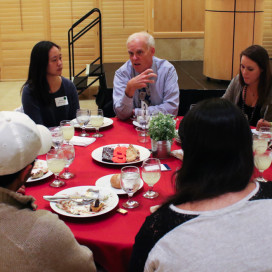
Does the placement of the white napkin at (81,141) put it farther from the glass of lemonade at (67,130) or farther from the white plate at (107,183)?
the white plate at (107,183)

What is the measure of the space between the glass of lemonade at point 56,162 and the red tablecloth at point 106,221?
37 mm

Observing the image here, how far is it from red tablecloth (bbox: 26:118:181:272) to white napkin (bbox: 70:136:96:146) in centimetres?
25

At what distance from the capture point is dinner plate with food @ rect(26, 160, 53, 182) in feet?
6.79

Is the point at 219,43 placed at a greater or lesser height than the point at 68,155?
greater

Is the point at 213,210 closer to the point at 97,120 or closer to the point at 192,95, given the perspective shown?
the point at 97,120

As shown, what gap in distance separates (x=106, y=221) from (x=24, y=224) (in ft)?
1.69

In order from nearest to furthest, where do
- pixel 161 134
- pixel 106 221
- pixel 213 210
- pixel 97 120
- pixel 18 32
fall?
pixel 213 210 → pixel 106 221 → pixel 161 134 → pixel 97 120 → pixel 18 32

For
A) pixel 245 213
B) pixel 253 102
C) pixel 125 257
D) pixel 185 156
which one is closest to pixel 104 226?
pixel 125 257

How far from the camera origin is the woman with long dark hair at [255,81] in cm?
311

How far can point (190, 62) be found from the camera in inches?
263

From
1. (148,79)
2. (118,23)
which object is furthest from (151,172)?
(118,23)

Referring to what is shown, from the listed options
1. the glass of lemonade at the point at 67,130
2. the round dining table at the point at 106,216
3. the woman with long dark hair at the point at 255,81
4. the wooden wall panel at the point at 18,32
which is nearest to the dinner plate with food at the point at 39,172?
the round dining table at the point at 106,216

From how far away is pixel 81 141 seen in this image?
2635mm

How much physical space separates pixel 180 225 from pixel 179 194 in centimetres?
11
